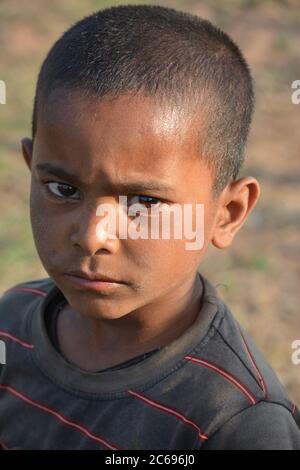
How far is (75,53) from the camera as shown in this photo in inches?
69.6

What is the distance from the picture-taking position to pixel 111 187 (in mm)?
1642

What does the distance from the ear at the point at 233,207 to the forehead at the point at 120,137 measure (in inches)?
10.7

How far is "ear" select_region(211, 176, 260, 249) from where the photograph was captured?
1.93m

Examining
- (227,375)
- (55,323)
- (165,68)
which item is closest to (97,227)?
(165,68)

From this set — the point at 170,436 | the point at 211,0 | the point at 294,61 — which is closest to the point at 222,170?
the point at 170,436

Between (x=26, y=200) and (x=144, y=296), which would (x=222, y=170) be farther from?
(x=26, y=200)

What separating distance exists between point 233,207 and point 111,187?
0.46 meters

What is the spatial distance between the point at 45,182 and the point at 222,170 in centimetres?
44

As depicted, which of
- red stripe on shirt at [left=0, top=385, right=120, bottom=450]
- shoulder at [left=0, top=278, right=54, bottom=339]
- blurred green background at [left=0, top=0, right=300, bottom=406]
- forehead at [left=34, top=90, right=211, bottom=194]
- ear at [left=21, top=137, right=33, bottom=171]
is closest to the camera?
forehead at [left=34, top=90, right=211, bottom=194]

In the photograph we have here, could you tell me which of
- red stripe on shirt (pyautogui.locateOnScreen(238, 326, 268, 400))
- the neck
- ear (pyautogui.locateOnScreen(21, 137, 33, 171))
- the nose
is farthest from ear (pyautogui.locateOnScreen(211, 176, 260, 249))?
ear (pyautogui.locateOnScreen(21, 137, 33, 171))

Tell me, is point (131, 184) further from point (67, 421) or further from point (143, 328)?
point (67, 421)

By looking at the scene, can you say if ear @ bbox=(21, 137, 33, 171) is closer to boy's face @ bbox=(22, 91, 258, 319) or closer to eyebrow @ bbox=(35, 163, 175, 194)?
boy's face @ bbox=(22, 91, 258, 319)

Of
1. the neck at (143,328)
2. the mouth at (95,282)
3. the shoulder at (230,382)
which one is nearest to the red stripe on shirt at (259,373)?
the shoulder at (230,382)

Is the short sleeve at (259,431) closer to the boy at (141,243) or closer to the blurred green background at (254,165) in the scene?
the boy at (141,243)
